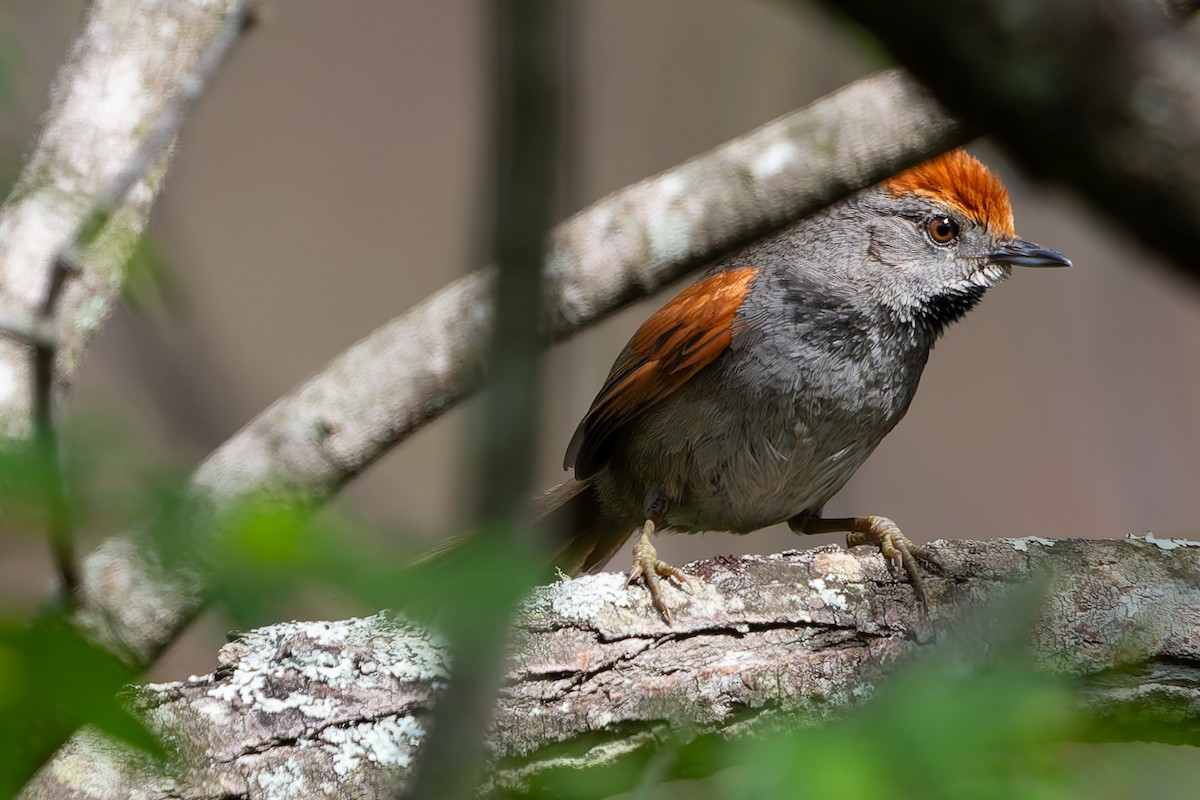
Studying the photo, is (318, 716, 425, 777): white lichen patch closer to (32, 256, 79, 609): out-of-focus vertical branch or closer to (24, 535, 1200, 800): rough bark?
(24, 535, 1200, 800): rough bark

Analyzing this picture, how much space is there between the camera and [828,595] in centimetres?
280

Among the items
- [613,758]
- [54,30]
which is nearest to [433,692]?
[613,758]

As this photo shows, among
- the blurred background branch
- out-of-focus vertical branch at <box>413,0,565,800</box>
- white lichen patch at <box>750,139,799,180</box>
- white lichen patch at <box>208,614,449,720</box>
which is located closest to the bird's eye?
the blurred background branch

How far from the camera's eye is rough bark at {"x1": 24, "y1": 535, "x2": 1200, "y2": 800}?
8.09 feet

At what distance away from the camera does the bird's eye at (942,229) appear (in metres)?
3.85

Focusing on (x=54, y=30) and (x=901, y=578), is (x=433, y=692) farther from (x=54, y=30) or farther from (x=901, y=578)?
(x=54, y=30)

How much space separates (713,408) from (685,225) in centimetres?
62

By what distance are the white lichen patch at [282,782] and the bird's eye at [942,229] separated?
2.68 meters

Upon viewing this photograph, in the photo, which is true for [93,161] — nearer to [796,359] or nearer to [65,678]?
[796,359]

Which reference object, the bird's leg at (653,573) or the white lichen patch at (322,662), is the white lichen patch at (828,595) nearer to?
the bird's leg at (653,573)

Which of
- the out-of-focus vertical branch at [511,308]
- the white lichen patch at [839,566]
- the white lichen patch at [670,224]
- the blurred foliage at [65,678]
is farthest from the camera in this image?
the white lichen patch at [670,224]

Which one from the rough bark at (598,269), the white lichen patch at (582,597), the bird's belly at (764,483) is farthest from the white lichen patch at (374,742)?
the bird's belly at (764,483)

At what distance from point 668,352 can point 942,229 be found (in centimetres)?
107

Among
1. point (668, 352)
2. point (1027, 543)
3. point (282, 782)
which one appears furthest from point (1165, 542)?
point (282, 782)
